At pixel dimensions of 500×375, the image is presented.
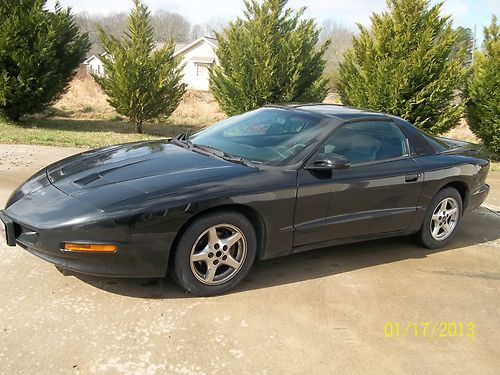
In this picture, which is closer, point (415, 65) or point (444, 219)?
point (444, 219)

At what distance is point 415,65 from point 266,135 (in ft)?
26.7

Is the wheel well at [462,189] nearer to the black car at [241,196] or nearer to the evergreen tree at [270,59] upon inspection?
the black car at [241,196]

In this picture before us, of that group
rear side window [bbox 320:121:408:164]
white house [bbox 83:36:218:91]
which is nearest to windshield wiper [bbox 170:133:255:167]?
rear side window [bbox 320:121:408:164]

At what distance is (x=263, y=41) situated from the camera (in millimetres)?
13000

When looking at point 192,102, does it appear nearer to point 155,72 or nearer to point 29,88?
point 155,72

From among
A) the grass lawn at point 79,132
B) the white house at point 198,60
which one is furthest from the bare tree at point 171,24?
the grass lawn at point 79,132

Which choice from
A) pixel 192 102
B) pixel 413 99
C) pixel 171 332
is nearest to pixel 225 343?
pixel 171 332

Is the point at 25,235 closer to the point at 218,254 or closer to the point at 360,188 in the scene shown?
the point at 218,254

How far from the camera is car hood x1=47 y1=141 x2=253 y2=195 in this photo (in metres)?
3.60

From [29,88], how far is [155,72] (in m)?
3.49

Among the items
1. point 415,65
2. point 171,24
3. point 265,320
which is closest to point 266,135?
point 265,320

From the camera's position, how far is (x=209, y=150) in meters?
4.27

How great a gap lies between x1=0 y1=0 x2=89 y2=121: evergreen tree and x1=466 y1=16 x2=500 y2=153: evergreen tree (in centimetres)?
1091

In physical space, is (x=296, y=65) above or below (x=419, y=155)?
above
